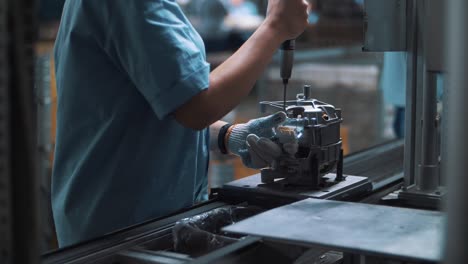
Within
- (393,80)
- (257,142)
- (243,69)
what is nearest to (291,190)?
(257,142)

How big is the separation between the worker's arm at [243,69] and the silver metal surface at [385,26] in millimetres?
214

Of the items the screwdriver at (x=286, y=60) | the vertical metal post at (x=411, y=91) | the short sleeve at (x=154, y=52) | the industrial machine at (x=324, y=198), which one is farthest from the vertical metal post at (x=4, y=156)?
the vertical metal post at (x=411, y=91)

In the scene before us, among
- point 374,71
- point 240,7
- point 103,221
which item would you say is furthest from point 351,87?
point 103,221

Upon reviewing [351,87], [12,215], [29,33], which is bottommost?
[351,87]

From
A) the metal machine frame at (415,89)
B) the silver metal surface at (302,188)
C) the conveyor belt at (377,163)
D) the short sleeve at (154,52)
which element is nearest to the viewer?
the short sleeve at (154,52)

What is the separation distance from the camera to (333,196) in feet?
5.30

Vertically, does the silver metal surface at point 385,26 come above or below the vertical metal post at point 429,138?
above

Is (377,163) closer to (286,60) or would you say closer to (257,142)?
(286,60)

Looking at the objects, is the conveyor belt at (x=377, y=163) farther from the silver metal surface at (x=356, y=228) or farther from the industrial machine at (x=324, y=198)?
the silver metal surface at (x=356, y=228)

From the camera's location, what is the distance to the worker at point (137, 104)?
1438mm

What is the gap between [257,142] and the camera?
1695mm

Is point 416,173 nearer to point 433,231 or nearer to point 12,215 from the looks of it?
point 433,231

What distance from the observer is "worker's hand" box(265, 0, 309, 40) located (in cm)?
165

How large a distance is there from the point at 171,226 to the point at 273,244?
283 millimetres
